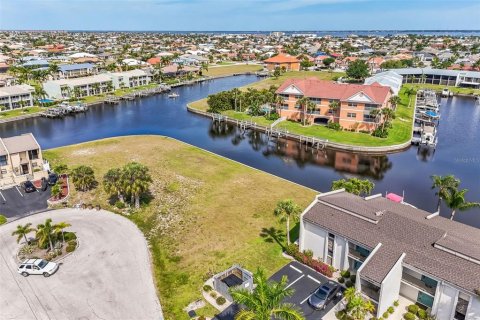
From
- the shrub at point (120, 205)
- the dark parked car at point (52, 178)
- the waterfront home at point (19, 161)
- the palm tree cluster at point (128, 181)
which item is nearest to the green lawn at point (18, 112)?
the waterfront home at point (19, 161)

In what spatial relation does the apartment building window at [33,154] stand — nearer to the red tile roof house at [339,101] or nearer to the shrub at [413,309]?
the shrub at [413,309]

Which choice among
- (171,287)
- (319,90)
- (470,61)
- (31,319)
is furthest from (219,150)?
(470,61)

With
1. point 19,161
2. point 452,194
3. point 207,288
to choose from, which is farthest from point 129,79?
point 452,194

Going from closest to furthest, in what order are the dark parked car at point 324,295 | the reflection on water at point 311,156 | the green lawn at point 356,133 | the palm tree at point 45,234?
the dark parked car at point 324,295, the palm tree at point 45,234, the reflection on water at point 311,156, the green lawn at point 356,133

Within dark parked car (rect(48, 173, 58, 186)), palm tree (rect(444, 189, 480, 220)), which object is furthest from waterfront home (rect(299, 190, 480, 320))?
dark parked car (rect(48, 173, 58, 186))

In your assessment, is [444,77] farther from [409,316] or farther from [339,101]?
[409,316]

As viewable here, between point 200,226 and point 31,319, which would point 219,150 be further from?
point 31,319
